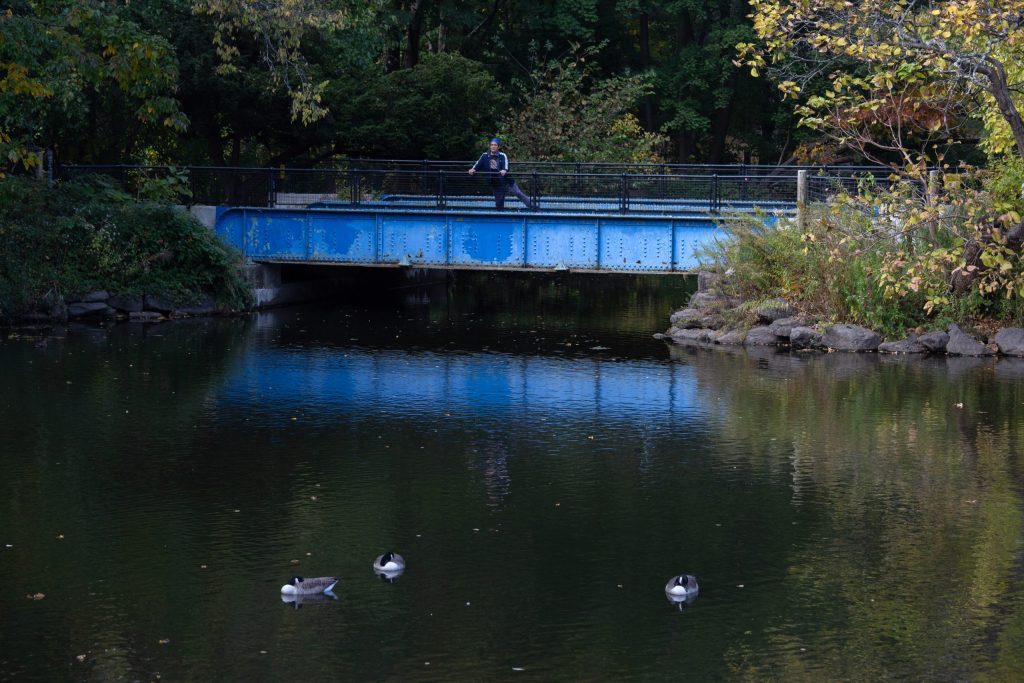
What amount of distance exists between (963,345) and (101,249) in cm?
1641

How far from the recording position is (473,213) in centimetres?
2911

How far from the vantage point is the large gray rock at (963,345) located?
75.6 ft

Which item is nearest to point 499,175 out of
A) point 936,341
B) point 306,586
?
point 936,341

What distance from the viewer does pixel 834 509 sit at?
41.0 ft

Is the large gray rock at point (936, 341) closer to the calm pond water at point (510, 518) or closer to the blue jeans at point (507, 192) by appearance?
the calm pond water at point (510, 518)

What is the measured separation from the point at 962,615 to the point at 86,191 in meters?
23.5

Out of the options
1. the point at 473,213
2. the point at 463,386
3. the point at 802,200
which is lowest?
the point at 463,386

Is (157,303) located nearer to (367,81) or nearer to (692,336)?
(367,81)

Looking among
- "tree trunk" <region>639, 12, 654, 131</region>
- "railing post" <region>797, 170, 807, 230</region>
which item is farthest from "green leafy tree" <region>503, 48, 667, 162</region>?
"railing post" <region>797, 170, 807, 230</region>

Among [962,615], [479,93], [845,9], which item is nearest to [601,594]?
[962,615]

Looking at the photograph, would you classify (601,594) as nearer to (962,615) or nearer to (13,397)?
(962,615)

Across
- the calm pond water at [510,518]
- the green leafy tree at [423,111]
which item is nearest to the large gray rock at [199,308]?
the calm pond water at [510,518]

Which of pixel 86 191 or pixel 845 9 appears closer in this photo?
pixel 845 9

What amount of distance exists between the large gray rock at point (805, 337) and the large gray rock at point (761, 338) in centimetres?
45
